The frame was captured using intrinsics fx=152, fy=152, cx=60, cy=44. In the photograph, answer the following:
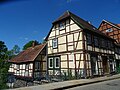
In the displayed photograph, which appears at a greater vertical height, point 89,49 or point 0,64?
point 89,49

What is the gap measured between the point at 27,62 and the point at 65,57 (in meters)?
6.72

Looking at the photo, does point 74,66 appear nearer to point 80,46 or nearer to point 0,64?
point 80,46

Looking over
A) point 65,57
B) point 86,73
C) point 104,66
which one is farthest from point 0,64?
point 104,66

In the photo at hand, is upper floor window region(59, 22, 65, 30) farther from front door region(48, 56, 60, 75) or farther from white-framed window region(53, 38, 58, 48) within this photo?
front door region(48, 56, 60, 75)

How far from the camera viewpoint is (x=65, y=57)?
2045 cm

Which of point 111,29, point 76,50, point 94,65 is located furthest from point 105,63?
point 111,29

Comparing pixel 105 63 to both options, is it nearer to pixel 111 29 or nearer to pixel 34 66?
pixel 34 66

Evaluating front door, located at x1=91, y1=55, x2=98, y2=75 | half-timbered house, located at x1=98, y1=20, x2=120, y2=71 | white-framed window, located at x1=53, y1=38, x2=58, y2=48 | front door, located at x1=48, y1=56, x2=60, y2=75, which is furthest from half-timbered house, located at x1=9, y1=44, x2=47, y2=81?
half-timbered house, located at x1=98, y1=20, x2=120, y2=71

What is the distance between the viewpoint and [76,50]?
1916cm

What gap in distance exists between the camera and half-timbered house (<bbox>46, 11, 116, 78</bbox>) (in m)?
18.6

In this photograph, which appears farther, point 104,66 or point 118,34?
point 118,34

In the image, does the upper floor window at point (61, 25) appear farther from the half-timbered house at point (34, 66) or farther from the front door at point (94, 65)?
the front door at point (94, 65)

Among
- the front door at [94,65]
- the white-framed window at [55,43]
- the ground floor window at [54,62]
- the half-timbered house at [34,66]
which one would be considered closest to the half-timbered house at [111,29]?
the front door at [94,65]

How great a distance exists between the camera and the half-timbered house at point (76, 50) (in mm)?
18625
